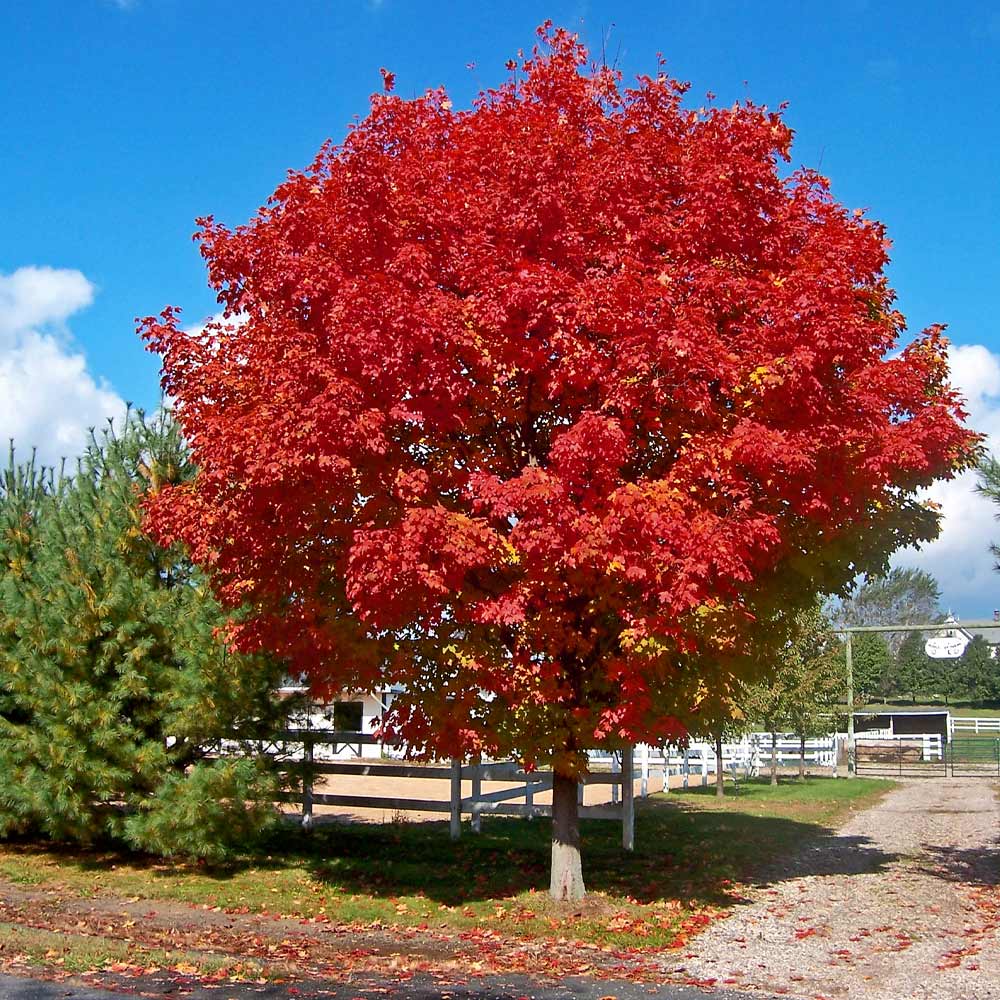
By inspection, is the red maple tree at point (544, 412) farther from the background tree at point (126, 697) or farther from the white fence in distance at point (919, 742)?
the white fence in distance at point (919, 742)

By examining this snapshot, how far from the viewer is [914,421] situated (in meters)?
10.7

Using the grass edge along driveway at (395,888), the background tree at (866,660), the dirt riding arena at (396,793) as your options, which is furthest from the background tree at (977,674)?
the grass edge along driveway at (395,888)

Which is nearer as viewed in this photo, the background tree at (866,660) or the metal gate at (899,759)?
the metal gate at (899,759)

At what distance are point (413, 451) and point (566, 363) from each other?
74.4 inches

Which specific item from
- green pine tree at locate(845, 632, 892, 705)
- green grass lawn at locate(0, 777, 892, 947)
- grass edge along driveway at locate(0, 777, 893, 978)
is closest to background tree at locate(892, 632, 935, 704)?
green pine tree at locate(845, 632, 892, 705)

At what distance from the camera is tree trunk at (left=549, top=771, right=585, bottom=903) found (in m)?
11.3

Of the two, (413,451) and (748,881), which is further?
(748,881)

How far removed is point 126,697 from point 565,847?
227 inches

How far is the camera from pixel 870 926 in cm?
1048

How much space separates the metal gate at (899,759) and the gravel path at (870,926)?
2241 centimetres

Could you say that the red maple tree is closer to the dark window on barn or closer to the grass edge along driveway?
the grass edge along driveway

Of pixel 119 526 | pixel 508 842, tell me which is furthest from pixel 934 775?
pixel 119 526

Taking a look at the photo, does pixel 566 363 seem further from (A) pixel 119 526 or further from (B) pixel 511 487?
(A) pixel 119 526

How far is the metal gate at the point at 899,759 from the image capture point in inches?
1531
